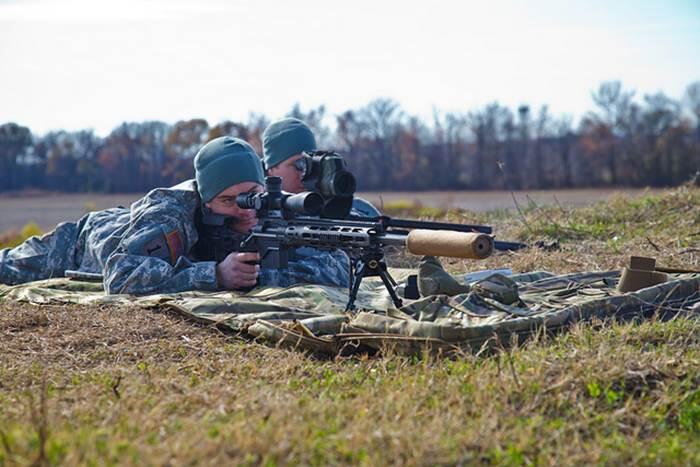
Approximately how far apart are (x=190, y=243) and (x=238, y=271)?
0.67m

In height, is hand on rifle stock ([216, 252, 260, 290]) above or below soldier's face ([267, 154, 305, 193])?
below

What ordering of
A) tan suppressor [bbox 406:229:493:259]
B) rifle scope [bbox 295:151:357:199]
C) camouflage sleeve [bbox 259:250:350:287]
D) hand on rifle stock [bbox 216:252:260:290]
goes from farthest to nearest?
camouflage sleeve [bbox 259:250:350:287]
hand on rifle stock [bbox 216:252:260:290]
rifle scope [bbox 295:151:357:199]
tan suppressor [bbox 406:229:493:259]

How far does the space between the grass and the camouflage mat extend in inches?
4.5

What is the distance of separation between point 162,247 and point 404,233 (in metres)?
2.10

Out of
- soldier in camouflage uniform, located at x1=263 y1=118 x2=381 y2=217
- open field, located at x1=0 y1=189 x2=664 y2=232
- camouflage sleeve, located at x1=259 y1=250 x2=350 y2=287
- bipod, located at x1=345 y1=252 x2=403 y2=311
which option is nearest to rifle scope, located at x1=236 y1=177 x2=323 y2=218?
camouflage sleeve, located at x1=259 y1=250 x2=350 y2=287

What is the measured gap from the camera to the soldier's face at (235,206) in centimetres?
684

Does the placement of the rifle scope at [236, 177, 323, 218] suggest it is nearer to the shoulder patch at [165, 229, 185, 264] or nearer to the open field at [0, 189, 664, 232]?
the shoulder patch at [165, 229, 185, 264]

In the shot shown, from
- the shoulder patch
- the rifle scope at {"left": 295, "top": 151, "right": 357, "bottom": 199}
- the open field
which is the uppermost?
the rifle scope at {"left": 295, "top": 151, "right": 357, "bottom": 199}

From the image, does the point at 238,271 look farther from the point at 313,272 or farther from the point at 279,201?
the point at 313,272

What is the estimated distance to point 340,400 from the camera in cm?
391

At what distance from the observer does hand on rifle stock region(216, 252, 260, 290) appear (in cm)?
649

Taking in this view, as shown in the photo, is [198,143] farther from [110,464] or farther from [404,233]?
[110,464]

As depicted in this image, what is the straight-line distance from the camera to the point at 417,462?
10.2ft

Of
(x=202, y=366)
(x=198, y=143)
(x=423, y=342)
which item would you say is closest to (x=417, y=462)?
(x=423, y=342)
